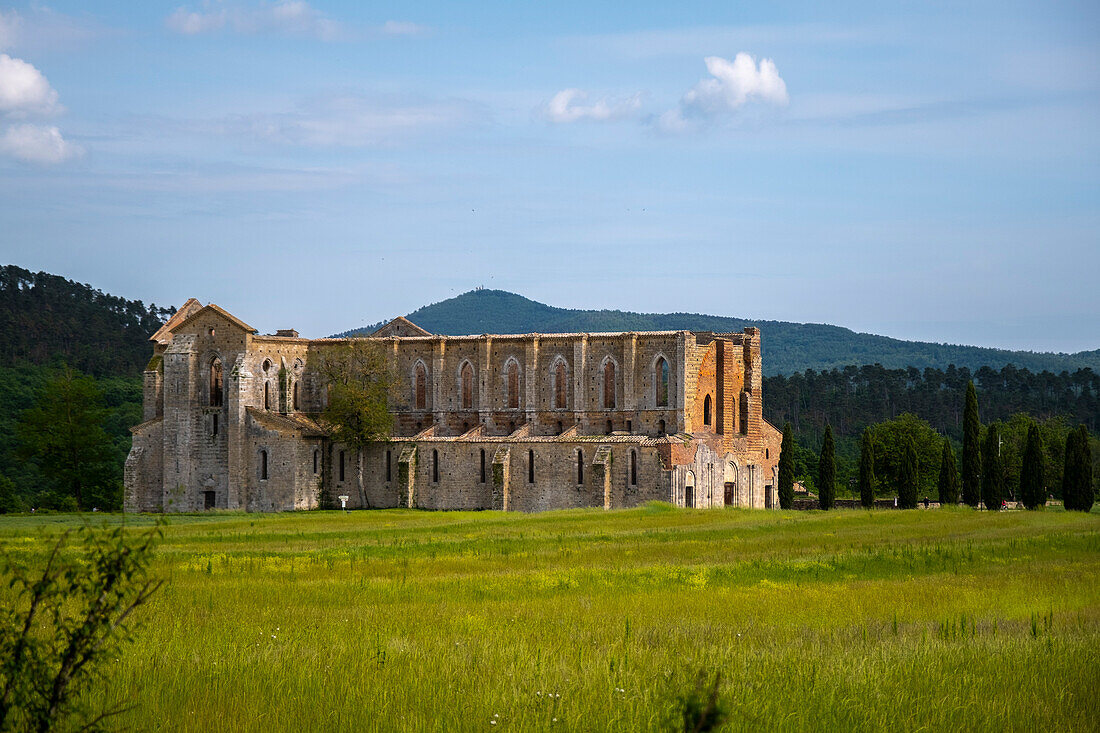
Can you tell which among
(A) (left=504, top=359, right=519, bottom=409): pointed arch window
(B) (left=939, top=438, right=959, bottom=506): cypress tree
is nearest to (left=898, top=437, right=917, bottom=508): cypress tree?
(B) (left=939, top=438, right=959, bottom=506): cypress tree

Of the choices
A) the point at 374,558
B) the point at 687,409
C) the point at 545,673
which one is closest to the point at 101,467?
the point at 687,409

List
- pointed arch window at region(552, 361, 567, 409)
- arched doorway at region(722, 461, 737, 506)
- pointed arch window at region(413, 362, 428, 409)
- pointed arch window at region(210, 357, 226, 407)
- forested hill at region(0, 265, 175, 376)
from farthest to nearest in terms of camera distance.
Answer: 1. forested hill at region(0, 265, 175, 376)
2. pointed arch window at region(413, 362, 428, 409)
3. pointed arch window at region(552, 361, 567, 409)
4. pointed arch window at region(210, 357, 226, 407)
5. arched doorway at region(722, 461, 737, 506)

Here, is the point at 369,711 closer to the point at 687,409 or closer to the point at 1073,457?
the point at 687,409

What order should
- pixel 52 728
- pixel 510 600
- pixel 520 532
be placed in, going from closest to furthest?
pixel 52 728
pixel 510 600
pixel 520 532

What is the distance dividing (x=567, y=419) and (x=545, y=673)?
160 feet

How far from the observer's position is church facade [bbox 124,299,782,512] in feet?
195

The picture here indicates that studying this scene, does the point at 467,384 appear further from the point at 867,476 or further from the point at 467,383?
the point at 867,476

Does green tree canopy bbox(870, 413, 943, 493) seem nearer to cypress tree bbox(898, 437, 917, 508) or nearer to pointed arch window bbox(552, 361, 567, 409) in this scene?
cypress tree bbox(898, 437, 917, 508)

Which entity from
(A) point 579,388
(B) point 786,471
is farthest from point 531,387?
(B) point 786,471

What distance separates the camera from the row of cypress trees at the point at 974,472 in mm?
61438

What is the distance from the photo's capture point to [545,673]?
13.8 m

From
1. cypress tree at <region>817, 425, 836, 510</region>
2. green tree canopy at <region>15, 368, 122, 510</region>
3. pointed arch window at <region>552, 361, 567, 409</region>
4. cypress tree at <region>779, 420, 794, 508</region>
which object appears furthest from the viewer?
green tree canopy at <region>15, 368, 122, 510</region>

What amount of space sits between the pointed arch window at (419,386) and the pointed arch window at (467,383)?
228 centimetres

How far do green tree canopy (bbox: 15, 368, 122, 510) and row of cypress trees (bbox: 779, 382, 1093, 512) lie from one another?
3946cm
